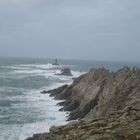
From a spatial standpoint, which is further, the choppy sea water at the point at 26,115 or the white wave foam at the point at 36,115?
the choppy sea water at the point at 26,115

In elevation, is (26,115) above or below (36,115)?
below

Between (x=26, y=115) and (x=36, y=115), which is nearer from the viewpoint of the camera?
(x=36, y=115)

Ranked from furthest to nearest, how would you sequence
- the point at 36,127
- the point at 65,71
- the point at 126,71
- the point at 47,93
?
the point at 65,71 → the point at 47,93 → the point at 126,71 → the point at 36,127

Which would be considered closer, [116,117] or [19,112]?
[116,117]

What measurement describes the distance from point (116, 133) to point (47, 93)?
61.1 m

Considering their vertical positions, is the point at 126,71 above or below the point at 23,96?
above

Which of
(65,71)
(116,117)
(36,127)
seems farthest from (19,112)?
(65,71)

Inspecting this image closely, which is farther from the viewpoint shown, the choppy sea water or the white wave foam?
the choppy sea water

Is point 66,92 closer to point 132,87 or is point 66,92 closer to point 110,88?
point 110,88

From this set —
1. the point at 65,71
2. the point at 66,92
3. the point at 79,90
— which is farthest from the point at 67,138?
the point at 65,71

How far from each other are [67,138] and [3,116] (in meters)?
34.5

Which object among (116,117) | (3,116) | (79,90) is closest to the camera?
(116,117)

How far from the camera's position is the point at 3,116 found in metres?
51.3

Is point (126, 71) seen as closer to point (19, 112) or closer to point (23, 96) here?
point (19, 112)
